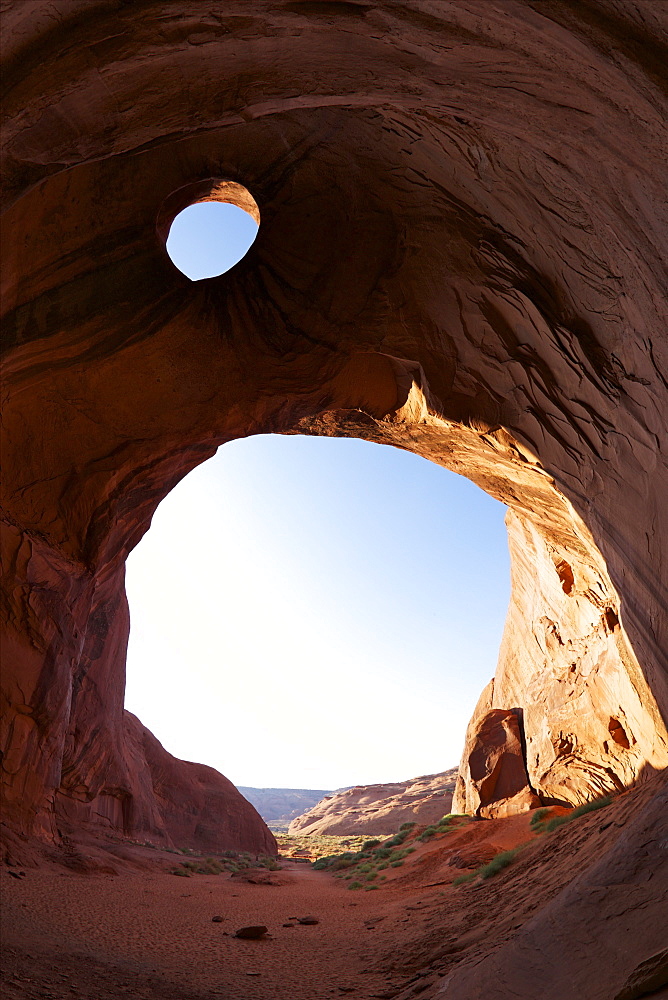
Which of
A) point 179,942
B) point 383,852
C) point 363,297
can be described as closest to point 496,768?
point 383,852

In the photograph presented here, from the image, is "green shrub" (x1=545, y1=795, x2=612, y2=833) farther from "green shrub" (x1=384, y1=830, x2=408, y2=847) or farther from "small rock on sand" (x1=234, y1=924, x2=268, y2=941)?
"green shrub" (x1=384, y1=830, x2=408, y2=847)

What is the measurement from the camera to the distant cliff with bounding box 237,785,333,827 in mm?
116125

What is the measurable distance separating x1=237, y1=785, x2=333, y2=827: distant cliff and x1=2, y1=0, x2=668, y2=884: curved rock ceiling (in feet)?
353

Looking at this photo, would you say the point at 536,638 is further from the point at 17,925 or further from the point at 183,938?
the point at 17,925

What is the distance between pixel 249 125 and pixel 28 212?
3.69 m

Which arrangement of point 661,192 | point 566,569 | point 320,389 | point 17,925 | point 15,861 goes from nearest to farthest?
point 661,192
point 17,925
point 15,861
point 320,389
point 566,569

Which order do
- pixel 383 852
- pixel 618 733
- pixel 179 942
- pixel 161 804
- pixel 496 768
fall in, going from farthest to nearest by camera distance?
1. pixel 161 804
2. pixel 383 852
3. pixel 496 768
4. pixel 618 733
5. pixel 179 942

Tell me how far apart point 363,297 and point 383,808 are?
50507 millimetres

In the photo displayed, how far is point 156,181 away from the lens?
962 cm

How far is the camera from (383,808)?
50.5 m

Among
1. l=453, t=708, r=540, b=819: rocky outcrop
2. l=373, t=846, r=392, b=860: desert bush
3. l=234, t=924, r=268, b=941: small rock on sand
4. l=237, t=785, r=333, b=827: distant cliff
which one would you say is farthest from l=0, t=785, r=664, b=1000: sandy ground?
l=237, t=785, r=333, b=827: distant cliff

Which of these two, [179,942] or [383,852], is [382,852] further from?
[179,942]

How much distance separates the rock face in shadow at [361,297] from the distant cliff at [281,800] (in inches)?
4238

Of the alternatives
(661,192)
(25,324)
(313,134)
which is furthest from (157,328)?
(661,192)
